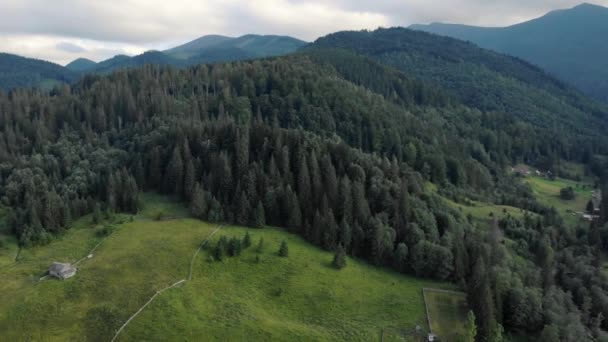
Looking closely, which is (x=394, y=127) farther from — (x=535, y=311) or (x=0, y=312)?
(x=0, y=312)

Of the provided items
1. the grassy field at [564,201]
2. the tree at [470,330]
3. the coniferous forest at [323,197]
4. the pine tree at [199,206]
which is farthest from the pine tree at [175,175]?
the grassy field at [564,201]

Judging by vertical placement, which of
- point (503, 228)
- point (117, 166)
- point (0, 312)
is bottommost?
point (503, 228)

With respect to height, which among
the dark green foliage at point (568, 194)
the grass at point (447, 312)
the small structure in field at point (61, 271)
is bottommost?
the dark green foliage at point (568, 194)

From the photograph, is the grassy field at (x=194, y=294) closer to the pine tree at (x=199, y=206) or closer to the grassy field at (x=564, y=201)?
the pine tree at (x=199, y=206)

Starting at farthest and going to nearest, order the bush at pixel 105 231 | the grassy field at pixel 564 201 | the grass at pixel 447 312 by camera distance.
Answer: the grassy field at pixel 564 201, the bush at pixel 105 231, the grass at pixel 447 312

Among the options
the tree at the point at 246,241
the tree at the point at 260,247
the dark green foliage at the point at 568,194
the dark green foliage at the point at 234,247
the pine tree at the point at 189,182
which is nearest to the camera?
the dark green foliage at the point at 234,247

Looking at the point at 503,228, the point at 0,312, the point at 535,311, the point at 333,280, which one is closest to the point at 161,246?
the point at 0,312
